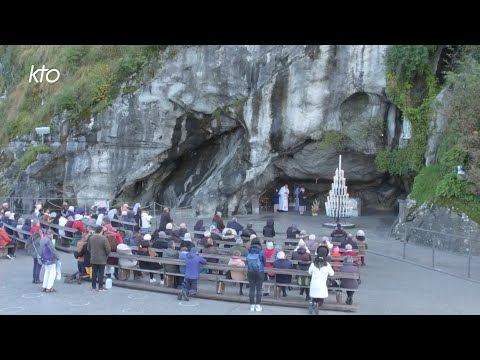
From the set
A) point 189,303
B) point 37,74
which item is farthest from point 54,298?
point 37,74

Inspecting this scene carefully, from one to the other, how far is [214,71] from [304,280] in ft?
50.6

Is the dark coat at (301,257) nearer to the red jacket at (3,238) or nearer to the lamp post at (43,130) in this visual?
the red jacket at (3,238)

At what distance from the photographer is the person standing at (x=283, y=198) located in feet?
97.9

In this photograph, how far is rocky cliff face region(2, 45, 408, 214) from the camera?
25.8 m

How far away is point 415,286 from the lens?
52.0 feet

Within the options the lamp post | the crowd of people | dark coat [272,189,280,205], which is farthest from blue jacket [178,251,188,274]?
the lamp post

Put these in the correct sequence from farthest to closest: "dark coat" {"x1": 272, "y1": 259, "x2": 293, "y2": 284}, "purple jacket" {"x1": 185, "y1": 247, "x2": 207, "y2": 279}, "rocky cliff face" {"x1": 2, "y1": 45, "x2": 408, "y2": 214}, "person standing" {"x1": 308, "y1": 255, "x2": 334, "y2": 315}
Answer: "rocky cliff face" {"x1": 2, "y1": 45, "x2": 408, "y2": 214}, "dark coat" {"x1": 272, "y1": 259, "x2": 293, "y2": 284}, "purple jacket" {"x1": 185, "y1": 247, "x2": 207, "y2": 279}, "person standing" {"x1": 308, "y1": 255, "x2": 334, "y2": 315}

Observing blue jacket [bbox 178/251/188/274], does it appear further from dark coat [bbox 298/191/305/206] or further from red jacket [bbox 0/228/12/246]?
dark coat [bbox 298/191/305/206]

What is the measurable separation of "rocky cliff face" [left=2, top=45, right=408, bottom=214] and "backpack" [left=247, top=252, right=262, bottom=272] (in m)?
13.9

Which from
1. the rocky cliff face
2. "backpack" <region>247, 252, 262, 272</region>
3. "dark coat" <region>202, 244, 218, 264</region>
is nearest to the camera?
"backpack" <region>247, 252, 262, 272</region>

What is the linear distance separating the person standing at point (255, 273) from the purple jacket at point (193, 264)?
52.9 inches

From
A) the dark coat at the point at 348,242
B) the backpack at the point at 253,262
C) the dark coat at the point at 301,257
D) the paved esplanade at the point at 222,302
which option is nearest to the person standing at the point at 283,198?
the paved esplanade at the point at 222,302

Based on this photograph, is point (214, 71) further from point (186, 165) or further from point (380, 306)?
point (380, 306)

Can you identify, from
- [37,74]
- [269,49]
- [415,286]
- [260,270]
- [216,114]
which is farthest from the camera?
[37,74]
